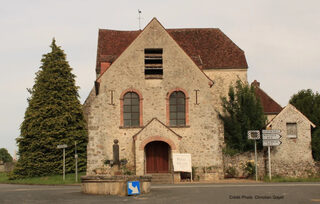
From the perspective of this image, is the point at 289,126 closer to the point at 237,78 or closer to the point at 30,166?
the point at 237,78

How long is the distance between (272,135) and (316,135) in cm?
633

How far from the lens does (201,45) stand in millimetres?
39969

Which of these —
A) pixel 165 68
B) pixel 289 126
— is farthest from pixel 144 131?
pixel 289 126

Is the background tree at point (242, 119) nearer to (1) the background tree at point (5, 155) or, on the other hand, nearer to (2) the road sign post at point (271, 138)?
(2) the road sign post at point (271, 138)

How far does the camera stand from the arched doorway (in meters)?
29.7

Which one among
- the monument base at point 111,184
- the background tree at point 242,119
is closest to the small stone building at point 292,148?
the background tree at point 242,119

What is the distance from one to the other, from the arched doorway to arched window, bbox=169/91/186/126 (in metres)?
1.71

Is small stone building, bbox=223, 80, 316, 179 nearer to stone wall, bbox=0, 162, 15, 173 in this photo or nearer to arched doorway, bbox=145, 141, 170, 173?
arched doorway, bbox=145, 141, 170, 173

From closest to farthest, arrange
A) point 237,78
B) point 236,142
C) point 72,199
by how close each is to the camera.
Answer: point 72,199 < point 236,142 < point 237,78

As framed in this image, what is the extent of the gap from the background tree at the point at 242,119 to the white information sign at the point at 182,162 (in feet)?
14.7

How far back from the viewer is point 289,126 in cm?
3180

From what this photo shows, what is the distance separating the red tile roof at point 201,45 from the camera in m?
38.6

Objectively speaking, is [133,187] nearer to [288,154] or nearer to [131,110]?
[131,110]

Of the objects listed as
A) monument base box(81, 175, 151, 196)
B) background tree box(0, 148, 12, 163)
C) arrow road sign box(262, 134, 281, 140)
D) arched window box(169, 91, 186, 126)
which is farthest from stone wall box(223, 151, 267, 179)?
Answer: background tree box(0, 148, 12, 163)
